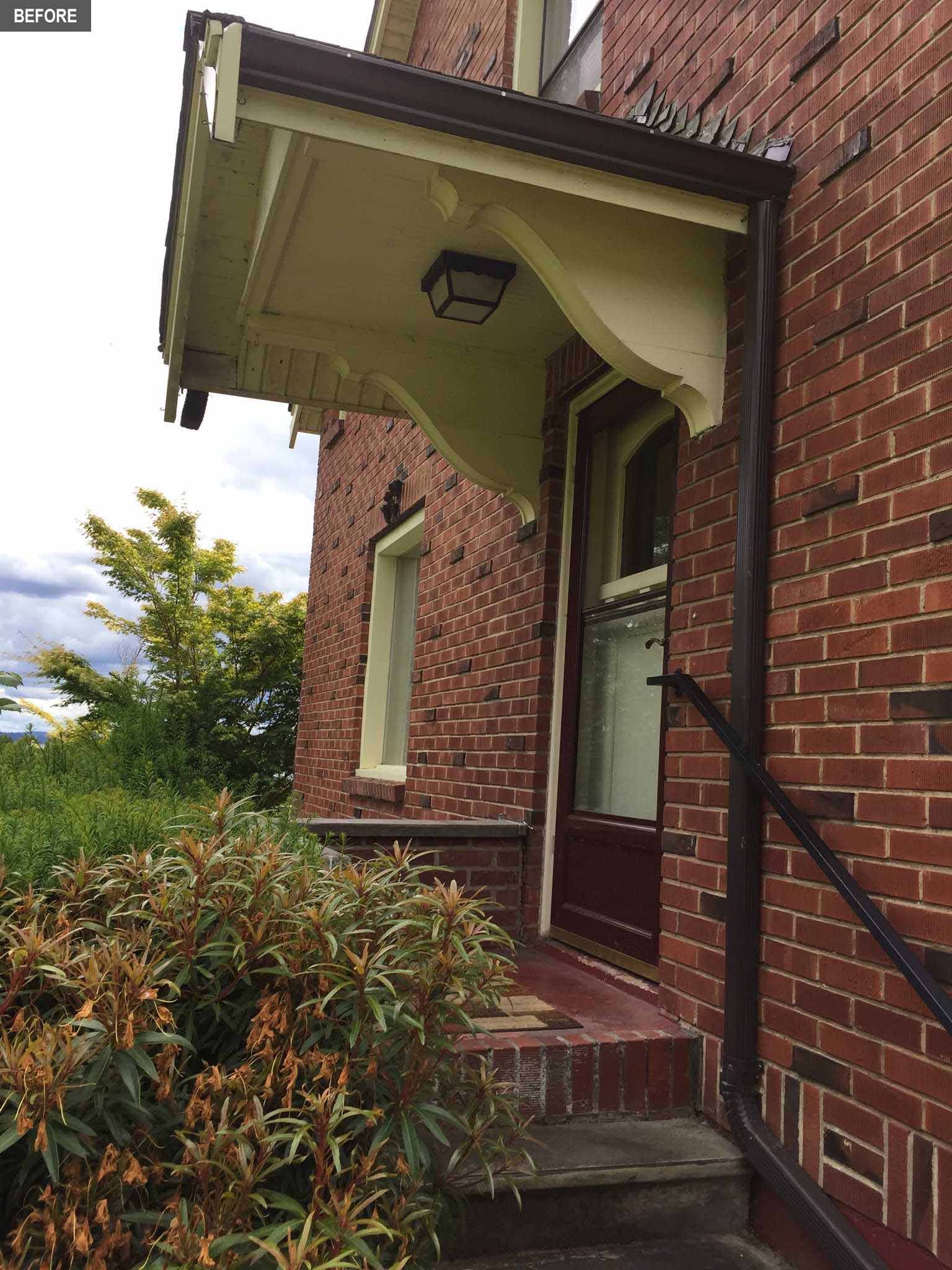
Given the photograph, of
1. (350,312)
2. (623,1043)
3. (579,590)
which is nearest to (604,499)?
(579,590)

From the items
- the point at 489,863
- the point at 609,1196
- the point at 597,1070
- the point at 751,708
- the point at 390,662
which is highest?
the point at 390,662

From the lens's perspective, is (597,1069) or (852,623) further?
(597,1069)

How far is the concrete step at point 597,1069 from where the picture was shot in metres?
2.63

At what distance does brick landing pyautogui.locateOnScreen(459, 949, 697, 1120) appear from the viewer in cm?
263

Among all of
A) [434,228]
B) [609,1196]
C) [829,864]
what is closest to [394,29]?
[434,228]

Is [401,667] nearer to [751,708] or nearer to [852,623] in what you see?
[751,708]

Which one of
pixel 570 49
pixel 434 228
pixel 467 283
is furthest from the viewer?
pixel 570 49

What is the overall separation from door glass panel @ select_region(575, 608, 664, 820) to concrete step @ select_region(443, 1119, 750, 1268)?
1.15 meters

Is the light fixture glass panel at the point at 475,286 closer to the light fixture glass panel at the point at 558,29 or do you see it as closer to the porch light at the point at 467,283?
the porch light at the point at 467,283

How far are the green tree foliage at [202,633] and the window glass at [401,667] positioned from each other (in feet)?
11.0

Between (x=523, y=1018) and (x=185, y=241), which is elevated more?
(x=185, y=241)

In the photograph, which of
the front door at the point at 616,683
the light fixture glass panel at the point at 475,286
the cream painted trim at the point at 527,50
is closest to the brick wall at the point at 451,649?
the front door at the point at 616,683

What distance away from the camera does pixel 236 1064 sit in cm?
197

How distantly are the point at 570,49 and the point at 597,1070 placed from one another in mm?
4306
